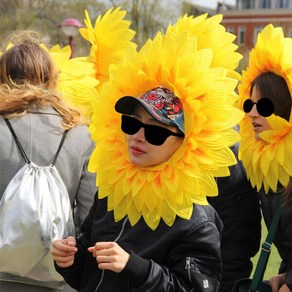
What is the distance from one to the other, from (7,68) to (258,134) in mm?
1196

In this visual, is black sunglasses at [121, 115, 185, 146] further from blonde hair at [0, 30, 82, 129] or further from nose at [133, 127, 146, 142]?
blonde hair at [0, 30, 82, 129]

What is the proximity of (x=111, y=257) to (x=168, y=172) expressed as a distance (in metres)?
0.41

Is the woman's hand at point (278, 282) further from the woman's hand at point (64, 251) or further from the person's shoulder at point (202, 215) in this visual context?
the woman's hand at point (64, 251)

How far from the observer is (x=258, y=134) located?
2697mm

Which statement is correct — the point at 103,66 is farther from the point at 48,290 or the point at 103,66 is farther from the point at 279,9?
the point at 279,9

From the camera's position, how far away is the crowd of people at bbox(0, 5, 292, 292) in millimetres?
2146

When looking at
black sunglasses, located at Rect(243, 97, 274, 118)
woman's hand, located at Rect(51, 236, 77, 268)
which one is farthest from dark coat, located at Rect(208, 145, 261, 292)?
woman's hand, located at Rect(51, 236, 77, 268)

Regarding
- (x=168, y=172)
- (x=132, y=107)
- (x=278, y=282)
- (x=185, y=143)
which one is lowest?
(x=278, y=282)

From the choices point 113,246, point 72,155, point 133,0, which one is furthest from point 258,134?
point 133,0

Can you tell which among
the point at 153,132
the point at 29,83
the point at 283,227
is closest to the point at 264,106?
the point at 283,227

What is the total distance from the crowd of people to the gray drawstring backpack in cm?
3

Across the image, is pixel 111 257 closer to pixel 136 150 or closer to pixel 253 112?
pixel 136 150

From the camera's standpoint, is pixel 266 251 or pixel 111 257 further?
pixel 266 251

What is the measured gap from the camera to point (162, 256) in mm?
2139
